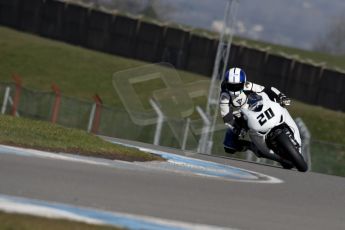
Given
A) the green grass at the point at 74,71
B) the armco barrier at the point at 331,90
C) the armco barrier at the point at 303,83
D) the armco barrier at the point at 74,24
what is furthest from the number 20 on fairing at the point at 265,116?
the armco barrier at the point at 74,24

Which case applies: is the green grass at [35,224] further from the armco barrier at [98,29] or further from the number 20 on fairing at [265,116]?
the armco barrier at [98,29]

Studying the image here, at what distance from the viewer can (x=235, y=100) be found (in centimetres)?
1334

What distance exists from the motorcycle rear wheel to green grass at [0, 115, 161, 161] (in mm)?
1970

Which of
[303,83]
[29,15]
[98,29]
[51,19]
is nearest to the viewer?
[303,83]

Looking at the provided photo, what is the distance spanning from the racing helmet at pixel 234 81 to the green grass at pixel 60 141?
166cm

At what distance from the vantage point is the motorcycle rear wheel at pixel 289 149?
13.1 metres

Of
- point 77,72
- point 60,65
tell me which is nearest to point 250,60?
point 77,72

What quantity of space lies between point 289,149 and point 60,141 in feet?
11.6

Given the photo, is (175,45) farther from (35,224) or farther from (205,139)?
(35,224)

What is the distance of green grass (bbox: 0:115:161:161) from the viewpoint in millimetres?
11234

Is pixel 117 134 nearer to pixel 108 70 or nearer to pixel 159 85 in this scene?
pixel 159 85

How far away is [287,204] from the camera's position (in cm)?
926

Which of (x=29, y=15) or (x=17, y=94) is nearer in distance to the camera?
(x=17, y=94)

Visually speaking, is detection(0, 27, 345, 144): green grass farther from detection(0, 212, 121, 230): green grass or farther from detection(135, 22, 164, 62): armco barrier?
detection(0, 212, 121, 230): green grass
